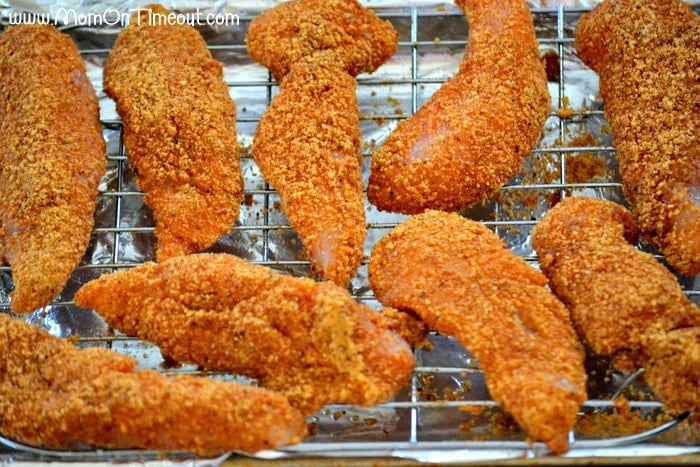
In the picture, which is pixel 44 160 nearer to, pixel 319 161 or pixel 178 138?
pixel 178 138

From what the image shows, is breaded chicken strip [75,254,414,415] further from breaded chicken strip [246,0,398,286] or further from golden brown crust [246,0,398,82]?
golden brown crust [246,0,398,82]

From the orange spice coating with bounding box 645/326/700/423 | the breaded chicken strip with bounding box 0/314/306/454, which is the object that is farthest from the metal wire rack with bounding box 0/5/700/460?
the breaded chicken strip with bounding box 0/314/306/454

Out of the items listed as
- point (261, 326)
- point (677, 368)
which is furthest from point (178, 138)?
point (677, 368)

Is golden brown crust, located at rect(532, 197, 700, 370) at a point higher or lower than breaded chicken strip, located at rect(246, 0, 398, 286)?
lower

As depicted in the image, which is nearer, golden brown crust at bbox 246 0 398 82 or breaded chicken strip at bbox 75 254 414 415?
breaded chicken strip at bbox 75 254 414 415

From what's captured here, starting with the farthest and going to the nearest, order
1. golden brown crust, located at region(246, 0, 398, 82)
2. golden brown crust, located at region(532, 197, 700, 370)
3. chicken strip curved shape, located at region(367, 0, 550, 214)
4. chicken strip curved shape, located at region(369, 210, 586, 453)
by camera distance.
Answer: golden brown crust, located at region(246, 0, 398, 82) → chicken strip curved shape, located at region(367, 0, 550, 214) → golden brown crust, located at region(532, 197, 700, 370) → chicken strip curved shape, located at region(369, 210, 586, 453)

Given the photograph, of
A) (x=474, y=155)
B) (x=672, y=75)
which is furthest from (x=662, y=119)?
(x=474, y=155)

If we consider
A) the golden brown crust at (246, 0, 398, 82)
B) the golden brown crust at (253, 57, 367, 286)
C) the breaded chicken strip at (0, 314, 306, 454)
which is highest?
the golden brown crust at (246, 0, 398, 82)
